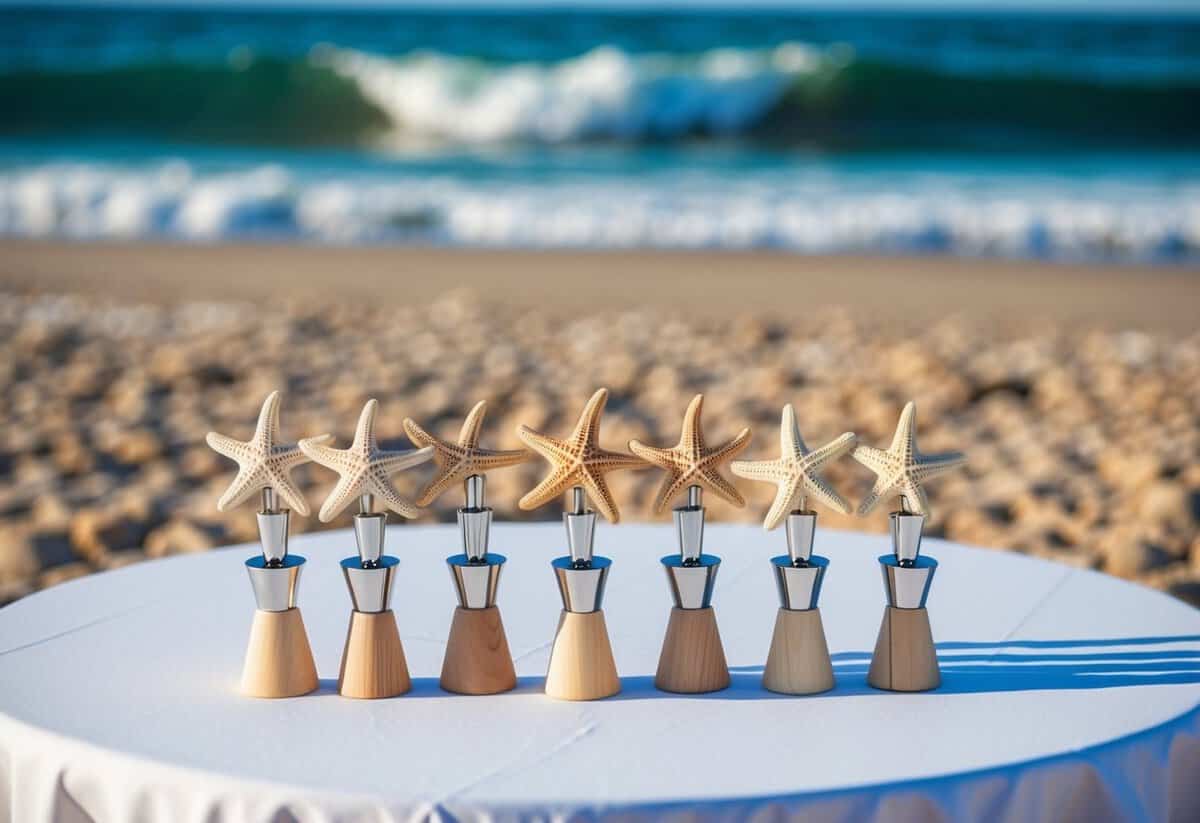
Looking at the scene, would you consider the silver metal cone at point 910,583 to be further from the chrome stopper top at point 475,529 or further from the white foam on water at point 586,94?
the white foam on water at point 586,94

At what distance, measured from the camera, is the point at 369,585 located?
1372 millimetres

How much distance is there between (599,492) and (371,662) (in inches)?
10.7

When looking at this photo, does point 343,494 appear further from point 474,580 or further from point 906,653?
point 906,653

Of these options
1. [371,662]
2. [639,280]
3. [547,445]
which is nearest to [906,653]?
[547,445]

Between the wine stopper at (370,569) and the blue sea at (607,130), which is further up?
the blue sea at (607,130)

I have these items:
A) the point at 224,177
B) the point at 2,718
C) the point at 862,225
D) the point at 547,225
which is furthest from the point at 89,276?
the point at 2,718

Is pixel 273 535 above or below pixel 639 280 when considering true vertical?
below

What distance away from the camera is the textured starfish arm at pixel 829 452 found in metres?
1.41

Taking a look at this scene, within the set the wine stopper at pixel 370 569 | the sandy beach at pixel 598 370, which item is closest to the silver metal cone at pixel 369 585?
the wine stopper at pixel 370 569

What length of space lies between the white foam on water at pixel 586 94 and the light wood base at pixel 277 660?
43.7ft

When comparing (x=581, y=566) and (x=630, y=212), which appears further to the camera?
(x=630, y=212)

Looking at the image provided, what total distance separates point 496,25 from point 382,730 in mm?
18886

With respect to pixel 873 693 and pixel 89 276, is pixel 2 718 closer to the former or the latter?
pixel 873 693

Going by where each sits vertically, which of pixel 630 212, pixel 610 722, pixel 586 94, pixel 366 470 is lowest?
pixel 610 722
